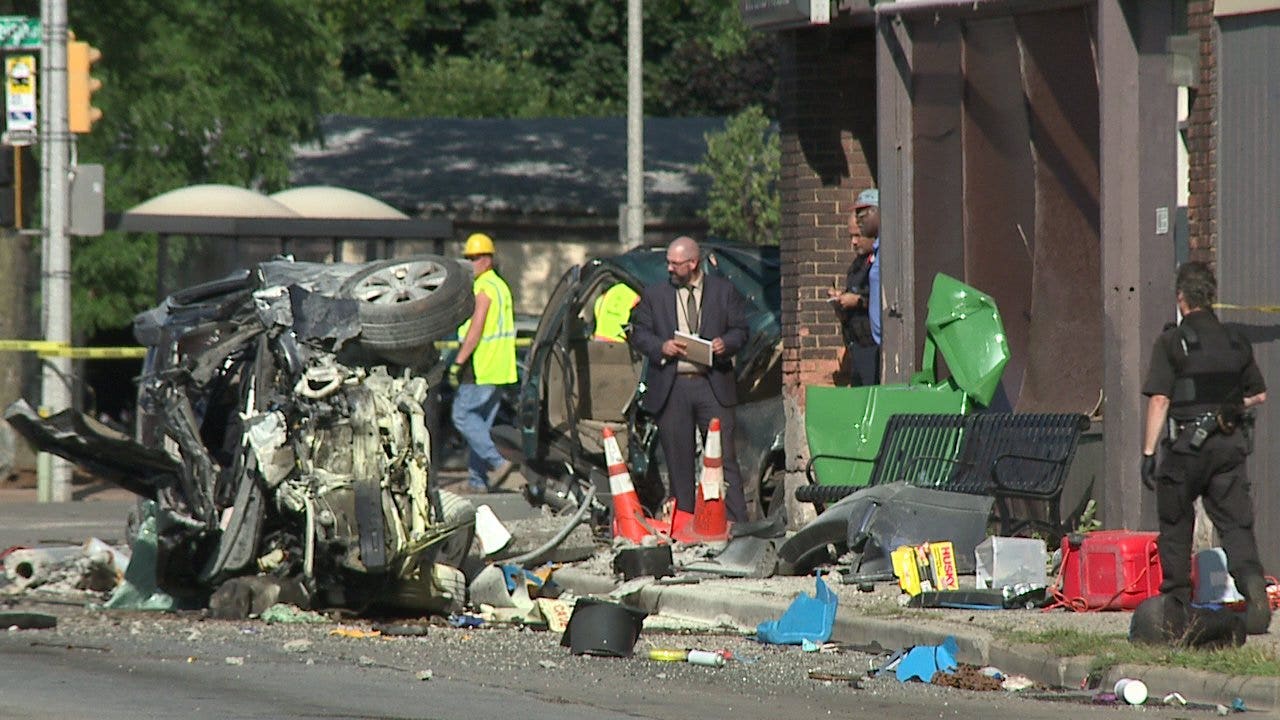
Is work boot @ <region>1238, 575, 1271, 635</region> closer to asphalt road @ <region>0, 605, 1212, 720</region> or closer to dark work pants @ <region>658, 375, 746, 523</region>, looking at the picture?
asphalt road @ <region>0, 605, 1212, 720</region>

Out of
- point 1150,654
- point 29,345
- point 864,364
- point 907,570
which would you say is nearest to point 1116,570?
point 907,570

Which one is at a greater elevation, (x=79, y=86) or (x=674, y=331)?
(x=79, y=86)

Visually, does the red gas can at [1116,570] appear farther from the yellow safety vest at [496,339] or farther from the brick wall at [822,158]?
the yellow safety vest at [496,339]

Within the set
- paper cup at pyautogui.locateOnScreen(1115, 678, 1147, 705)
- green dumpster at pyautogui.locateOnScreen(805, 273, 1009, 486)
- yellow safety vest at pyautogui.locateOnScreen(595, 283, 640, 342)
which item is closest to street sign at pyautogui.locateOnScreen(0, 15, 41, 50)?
yellow safety vest at pyautogui.locateOnScreen(595, 283, 640, 342)

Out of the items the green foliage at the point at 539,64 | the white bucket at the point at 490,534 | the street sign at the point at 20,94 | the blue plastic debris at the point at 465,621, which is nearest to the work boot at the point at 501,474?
the street sign at the point at 20,94

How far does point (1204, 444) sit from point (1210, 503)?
271 millimetres

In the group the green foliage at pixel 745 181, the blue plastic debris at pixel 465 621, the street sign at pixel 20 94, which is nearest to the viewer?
the blue plastic debris at pixel 465 621

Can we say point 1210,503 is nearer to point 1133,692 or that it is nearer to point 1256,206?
point 1133,692

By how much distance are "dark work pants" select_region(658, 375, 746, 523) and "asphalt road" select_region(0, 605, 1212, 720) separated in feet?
11.3

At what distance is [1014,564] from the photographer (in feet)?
37.0

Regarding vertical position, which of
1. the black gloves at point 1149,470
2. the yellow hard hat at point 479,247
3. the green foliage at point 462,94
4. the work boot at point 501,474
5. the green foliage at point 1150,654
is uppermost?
the green foliage at point 462,94

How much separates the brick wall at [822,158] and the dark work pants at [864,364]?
0.14 m

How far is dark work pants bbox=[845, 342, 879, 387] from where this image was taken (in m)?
14.9

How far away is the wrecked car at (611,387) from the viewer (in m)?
15.1
